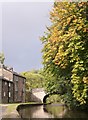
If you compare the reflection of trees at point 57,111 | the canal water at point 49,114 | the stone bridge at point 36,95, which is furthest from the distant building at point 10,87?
the canal water at point 49,114

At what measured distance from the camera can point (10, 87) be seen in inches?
2293

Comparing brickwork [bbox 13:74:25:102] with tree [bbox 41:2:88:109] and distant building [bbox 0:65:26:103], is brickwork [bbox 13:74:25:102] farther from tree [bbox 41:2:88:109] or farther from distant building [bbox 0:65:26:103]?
tree [bbox 41:2:88:109]

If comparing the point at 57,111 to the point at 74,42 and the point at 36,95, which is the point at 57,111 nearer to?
the point at 74,42

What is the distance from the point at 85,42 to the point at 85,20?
4.76 feet

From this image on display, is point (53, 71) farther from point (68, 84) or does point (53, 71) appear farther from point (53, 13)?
point (53, 13)

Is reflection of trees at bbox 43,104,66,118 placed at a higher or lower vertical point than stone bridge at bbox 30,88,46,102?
lower

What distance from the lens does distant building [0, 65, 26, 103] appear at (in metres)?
52.9

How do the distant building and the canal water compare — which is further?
the distant building

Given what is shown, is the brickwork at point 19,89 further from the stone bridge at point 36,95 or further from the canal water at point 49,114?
the canal water at point 49,114

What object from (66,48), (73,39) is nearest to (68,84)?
(66,48)

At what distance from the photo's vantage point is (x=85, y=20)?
2078 centimetres

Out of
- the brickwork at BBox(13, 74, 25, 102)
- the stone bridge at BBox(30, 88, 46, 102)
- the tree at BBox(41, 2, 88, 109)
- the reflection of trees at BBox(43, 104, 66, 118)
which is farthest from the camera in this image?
the stone bridge at BBox(30, 88, 46, 102)

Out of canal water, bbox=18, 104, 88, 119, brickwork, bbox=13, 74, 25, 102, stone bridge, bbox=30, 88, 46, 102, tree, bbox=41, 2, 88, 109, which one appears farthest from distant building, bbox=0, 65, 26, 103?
tree, bbox=41, 2, 88, 109

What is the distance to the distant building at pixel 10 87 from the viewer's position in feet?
174
